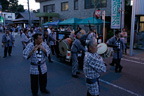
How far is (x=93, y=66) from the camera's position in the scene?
9.47ft

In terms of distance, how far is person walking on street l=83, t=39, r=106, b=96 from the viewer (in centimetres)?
288

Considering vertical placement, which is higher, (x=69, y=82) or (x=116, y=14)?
(x=116, y=14)

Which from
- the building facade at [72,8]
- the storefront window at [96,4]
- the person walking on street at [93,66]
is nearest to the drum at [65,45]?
the person walking on street at [93,66]

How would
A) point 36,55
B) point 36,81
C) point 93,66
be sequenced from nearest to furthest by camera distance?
point 93,66
point 36,55
point 36,81

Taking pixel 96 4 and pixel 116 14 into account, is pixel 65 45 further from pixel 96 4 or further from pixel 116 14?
pixel 96 4

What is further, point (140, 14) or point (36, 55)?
point (140, 14)

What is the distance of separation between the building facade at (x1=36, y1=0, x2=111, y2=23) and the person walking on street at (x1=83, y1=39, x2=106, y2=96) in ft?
49.7

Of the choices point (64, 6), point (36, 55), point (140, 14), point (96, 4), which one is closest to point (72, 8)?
point (64, 6)

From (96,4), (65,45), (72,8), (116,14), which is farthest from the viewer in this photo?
(72,8)

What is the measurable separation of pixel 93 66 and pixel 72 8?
788 inches

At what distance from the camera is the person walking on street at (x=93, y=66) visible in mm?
2885

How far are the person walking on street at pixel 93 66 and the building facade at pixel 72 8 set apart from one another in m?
15.1

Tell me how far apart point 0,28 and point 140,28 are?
3266 cm

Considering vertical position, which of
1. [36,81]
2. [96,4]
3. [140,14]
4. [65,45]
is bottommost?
[36,81]
